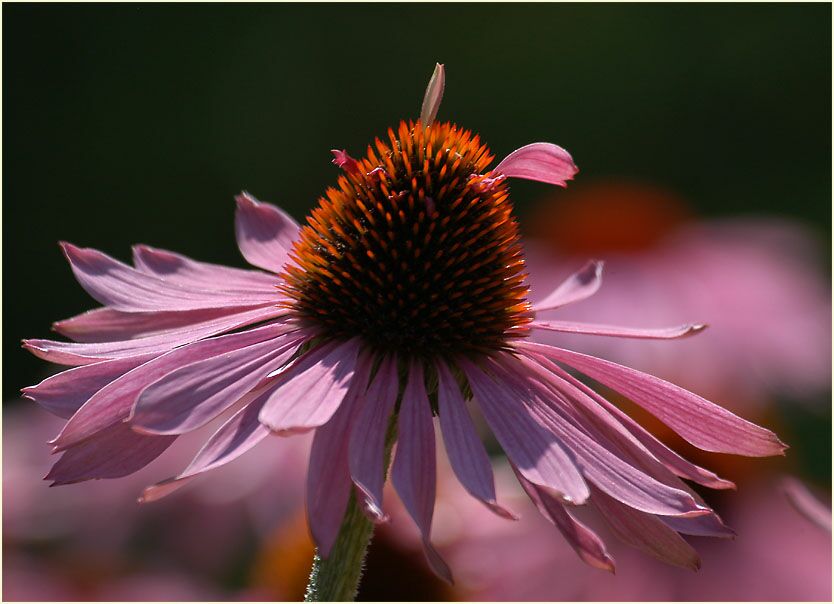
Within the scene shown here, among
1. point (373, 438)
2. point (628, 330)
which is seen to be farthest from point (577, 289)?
point (373, 438)

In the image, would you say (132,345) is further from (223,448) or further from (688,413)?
(688,413)

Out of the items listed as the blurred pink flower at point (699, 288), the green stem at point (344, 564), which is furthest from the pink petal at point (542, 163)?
the blurred pink flower at point (699, 288)

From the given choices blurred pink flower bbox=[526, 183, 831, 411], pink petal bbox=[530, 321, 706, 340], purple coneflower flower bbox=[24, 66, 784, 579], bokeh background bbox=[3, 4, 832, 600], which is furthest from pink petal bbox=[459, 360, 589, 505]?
bokeh background bbox=[3, 4, 832, 600]

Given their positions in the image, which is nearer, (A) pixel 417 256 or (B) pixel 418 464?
(B) pixel 418 464

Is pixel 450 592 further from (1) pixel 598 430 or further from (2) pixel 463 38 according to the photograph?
(2) pixel 463 38

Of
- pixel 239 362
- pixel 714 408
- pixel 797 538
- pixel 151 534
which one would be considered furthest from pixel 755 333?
pixel 239 362

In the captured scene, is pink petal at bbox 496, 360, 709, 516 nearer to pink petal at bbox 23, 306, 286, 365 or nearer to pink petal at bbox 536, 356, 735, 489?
pink petal at bbox 536, 356, 735, 489

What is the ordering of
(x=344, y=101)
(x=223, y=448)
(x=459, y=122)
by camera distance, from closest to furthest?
(x=223, y=448) < (x=459, y=122) < (x=344, y=101)
